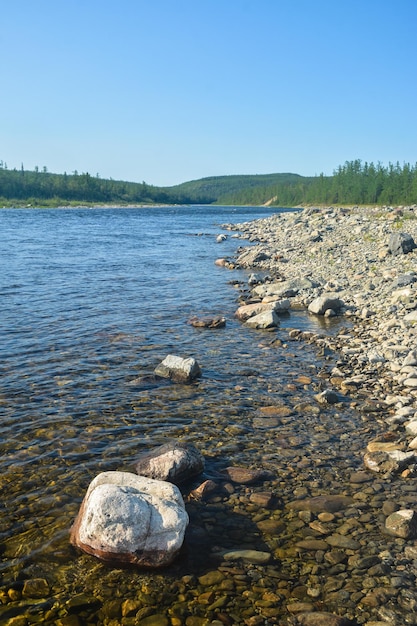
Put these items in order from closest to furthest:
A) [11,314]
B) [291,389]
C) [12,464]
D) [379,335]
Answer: [12,464]
[291,389]
[379,335]
[11,314]

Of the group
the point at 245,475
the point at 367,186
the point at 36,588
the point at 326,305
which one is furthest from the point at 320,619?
the point at 367,186

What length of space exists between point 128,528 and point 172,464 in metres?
1.79

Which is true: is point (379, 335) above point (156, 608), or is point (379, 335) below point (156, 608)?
above

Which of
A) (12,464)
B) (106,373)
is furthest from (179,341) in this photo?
(12,464)

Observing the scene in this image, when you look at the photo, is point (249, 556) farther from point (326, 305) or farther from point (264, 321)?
point (326, 305)

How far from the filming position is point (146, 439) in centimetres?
849

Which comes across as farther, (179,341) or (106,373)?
(179,341)

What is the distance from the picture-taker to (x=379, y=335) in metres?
14.0

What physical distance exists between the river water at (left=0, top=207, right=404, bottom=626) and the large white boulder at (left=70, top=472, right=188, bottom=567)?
16 cm

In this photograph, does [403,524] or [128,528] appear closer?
[128,528]

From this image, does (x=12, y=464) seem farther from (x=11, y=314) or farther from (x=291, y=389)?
(x=11, y=314)

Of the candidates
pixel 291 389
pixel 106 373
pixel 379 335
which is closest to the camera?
pixel 291 389

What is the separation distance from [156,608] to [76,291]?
1800 centimetres

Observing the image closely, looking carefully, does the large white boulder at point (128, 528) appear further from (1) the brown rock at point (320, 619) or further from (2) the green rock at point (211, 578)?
(1) the brown rock at point (320, 619)
